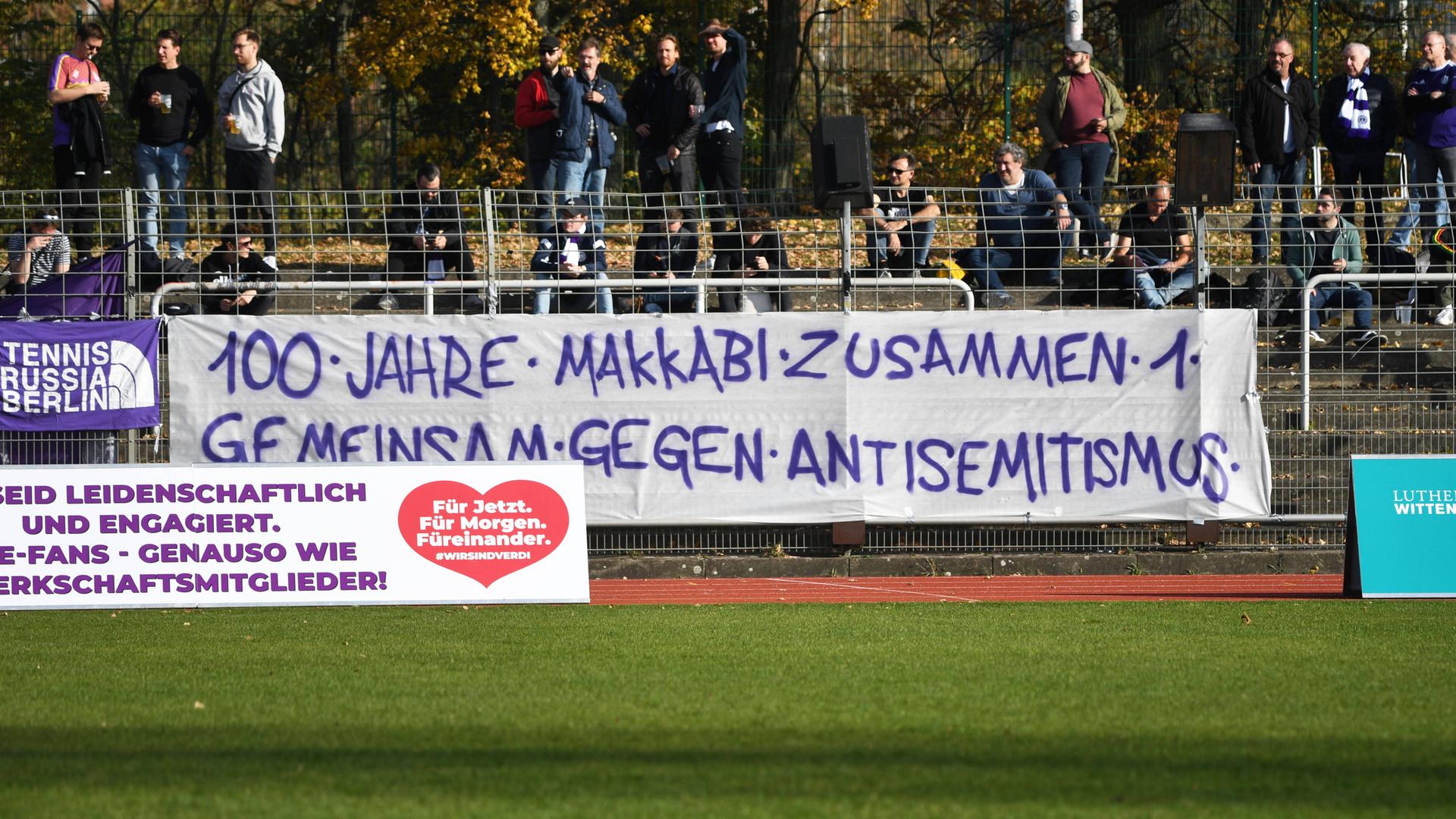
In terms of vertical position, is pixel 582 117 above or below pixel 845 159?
above

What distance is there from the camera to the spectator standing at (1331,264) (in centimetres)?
1616

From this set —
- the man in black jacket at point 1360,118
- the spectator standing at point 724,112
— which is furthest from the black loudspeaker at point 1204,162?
the spectator standing at point 724,112

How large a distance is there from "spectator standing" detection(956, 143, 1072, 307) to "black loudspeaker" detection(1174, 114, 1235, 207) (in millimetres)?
1191

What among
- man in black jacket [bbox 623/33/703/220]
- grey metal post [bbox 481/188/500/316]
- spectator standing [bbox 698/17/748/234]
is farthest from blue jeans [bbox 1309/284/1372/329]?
grey metal post [bbox 481/188/500/316]

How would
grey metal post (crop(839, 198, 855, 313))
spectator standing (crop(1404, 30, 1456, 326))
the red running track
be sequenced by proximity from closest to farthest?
the red running track
grey metal post (crop(839, 198, 855, 313))
spectator standing (crop(1404, 30, 1456, 326))

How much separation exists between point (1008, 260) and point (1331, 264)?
294 cm

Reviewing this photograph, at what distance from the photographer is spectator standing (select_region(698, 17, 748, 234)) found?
17938 millimetres

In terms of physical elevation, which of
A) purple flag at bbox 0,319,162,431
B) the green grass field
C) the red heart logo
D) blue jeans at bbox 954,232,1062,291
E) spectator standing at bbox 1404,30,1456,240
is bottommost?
the green grass field

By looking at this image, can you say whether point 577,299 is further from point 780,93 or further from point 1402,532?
point 780,93

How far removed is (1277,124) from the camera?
18.1m

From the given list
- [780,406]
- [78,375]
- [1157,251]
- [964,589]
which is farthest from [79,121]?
[1157,251]

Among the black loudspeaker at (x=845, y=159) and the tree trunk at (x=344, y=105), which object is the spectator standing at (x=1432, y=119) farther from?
the tree trunk at (x=344, y=105)

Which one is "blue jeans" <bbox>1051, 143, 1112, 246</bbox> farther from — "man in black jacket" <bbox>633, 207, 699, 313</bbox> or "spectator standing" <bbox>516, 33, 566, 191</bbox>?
"spectator standing" <bbox>516, 33, 566, 191</bbox>

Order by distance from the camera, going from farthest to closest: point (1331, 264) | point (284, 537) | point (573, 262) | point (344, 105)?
1. point (344, 105)
2. point (573, 262)
3. point (1331, 264)
4. point (284, 537)
